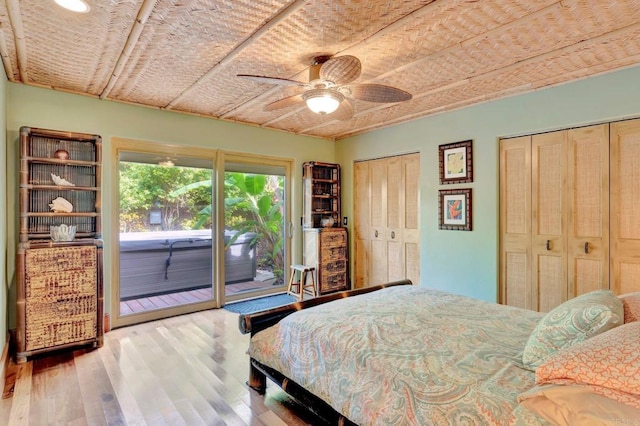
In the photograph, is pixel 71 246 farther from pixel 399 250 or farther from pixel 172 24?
pixel 399 250

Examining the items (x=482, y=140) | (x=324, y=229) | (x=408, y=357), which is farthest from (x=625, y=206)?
(x=324, y=229)

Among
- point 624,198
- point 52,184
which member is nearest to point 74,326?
point 52,184

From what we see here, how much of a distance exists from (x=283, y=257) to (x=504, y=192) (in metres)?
3.01

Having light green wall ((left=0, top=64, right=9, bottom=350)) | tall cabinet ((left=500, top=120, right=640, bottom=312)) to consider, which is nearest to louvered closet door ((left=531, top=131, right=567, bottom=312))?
tall cabinet ((left=500, top=120, right=640, bottom=312))

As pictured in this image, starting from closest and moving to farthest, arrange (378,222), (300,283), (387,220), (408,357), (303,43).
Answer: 1. (408,357)
2. (303,43)
3. (300,283)
4. (387,220)
5. (378,222)

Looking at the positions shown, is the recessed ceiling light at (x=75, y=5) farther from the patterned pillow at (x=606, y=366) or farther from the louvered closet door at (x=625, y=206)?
the louvered closet door at (x=625, y=206)

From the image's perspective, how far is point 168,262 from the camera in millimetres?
4102

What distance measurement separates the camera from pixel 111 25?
2.18 metres

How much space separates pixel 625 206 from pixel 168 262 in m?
4.62

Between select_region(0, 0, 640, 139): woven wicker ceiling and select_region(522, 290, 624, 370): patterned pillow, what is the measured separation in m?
1.67

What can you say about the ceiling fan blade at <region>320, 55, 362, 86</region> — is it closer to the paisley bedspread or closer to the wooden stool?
the paisley bedspread

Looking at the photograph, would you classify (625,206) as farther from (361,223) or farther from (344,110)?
(361,223)

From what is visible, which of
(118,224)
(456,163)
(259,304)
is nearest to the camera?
(118,224)

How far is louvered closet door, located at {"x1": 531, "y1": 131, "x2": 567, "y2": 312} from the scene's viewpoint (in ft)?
10.6
